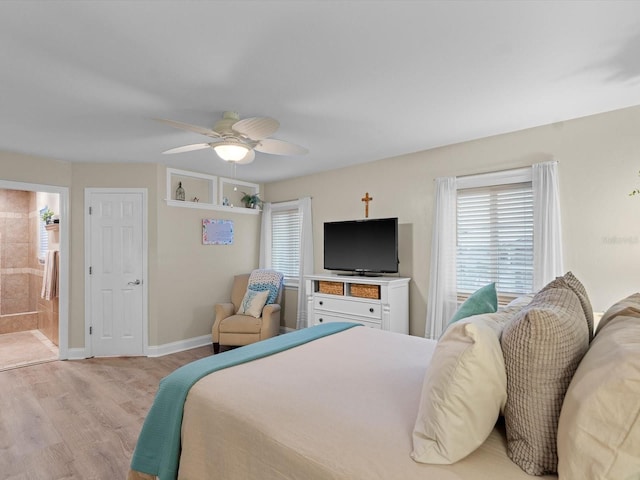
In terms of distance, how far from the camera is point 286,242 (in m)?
5.60

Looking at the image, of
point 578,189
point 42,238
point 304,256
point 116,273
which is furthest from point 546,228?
point 42,238

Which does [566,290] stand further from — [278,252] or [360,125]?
[278,252]

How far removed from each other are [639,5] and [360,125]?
187 centimetres

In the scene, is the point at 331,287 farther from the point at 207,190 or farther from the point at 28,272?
the point at 28,272

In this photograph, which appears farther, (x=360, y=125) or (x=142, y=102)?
(x=360, y=125)

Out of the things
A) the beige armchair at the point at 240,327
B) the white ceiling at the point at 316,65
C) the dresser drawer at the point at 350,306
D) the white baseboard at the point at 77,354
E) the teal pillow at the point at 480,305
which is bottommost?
the white baseboard at the point at 77,354

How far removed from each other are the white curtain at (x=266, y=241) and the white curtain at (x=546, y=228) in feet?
12.3

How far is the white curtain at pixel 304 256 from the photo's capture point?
5.07 metres

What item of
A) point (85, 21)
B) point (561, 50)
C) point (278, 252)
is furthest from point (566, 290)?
point (278, 252)

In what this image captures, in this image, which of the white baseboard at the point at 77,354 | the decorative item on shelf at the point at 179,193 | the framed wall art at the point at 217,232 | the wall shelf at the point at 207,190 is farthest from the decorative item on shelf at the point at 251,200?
the white baseboard at the point at 77,354

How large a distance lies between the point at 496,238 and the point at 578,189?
2.55 ft

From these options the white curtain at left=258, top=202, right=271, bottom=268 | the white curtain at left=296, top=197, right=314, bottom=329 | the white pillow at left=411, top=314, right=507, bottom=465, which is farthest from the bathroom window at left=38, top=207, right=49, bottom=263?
A: the white pillow at left=411, top=314, right=507, bottom=465

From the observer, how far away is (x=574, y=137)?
2994mm

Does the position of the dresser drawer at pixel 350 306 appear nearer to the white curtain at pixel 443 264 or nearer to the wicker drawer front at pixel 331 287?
the wicker drawer front at pixel 331 287
